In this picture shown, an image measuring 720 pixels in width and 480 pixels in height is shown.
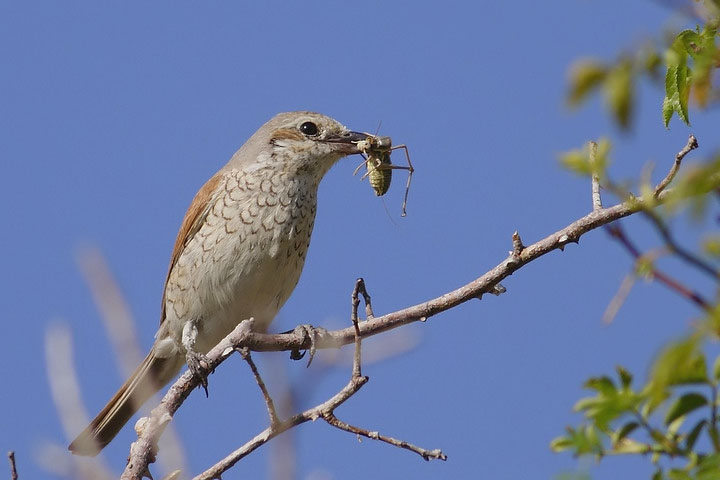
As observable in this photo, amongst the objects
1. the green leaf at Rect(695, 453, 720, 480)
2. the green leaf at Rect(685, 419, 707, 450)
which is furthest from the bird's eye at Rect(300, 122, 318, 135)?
the green leaf at Rect(695, 453, 720, 480)

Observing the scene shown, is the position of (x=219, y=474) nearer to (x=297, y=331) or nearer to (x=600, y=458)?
(x=297, y=331)

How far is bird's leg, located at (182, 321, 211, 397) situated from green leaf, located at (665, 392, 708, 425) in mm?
3484

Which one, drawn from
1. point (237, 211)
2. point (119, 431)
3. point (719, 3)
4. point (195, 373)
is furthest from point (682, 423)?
point (119, 431)

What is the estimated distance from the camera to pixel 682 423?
5.61ft

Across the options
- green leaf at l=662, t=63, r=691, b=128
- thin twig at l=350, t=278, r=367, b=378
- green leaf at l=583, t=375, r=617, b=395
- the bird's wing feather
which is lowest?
green leaf at l=583, t=375, r=617, b=395

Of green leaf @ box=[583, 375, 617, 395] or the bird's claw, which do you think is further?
the bird's claw

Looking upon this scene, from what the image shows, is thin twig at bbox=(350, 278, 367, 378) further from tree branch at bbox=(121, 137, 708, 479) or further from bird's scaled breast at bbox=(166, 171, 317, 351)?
bird's scaled breast at bbox=(166, 171, 317, 351)

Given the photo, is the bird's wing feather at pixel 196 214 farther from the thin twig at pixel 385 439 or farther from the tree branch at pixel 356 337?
the thin twig at pixel 385 439

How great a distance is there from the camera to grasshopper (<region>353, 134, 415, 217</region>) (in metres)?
6.25

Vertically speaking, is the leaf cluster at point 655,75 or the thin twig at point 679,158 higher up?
the thin twig at point 679,158

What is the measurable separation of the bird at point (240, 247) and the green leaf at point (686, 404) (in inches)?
168

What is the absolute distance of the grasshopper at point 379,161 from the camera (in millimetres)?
6250

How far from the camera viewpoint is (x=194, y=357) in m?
5.50

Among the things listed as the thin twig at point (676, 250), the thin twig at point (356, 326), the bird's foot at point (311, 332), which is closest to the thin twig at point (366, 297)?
the thin twig at point (356, 326)
